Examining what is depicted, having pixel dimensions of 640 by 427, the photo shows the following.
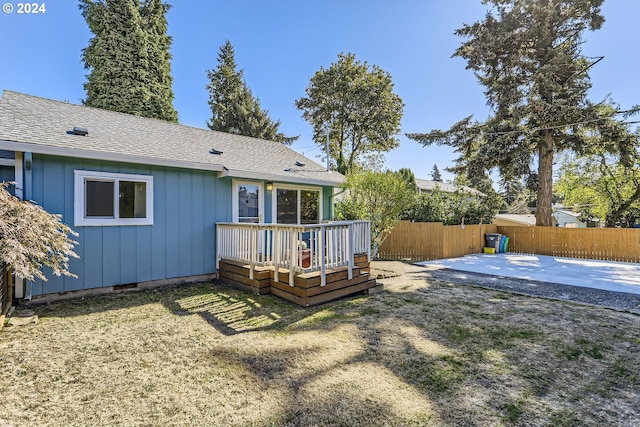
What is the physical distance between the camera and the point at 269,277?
5.82 m

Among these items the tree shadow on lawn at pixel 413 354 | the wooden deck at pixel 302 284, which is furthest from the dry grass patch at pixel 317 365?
the wooden deck at pixel 302 284

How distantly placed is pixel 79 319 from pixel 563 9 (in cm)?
1906

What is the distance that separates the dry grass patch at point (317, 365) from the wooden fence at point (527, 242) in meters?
6.22

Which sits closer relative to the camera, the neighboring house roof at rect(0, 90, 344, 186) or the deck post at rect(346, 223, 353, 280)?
the neighboring house roof at rect(0, 90, 344, 186)

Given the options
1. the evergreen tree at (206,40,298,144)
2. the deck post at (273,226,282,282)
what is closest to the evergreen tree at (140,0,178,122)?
the evergreen tree at (206,40,298,144)

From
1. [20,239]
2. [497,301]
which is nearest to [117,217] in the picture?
[20,239]

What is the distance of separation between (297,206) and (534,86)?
12.2 m

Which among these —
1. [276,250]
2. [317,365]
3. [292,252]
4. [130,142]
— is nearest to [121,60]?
[130,142]

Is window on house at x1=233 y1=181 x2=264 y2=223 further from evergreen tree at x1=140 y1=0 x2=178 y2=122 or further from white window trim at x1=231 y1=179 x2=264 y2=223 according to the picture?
evergreen tree at x1=140 y1=0 x2=178 y2=122

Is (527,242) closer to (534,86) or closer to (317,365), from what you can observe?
(534,86)

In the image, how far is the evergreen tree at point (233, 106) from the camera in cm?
2522

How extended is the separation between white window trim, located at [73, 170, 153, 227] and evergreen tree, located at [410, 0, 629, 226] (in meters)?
13.5

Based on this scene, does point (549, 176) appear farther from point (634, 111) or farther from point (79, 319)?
point (79, 319)

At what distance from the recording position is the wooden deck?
5.11 metres
